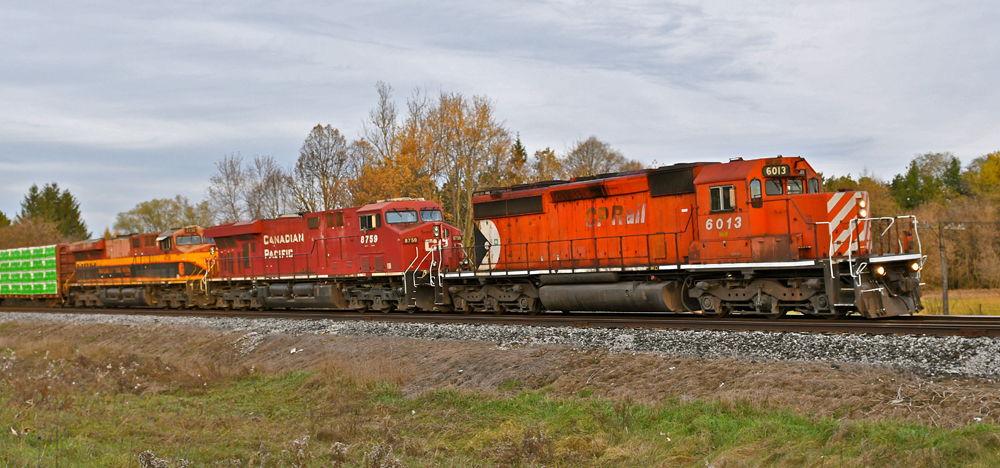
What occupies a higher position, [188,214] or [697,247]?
[188,214]

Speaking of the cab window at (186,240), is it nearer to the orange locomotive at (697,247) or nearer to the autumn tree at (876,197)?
the orange locomotive at (697,247)

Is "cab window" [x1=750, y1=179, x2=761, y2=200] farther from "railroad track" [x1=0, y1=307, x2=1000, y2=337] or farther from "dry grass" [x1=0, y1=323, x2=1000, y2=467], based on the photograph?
"dry grass" [x1=0, y1=323, x2=1000, y2=467]

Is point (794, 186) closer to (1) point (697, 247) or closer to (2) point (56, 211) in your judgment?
(1) point (697, 247)

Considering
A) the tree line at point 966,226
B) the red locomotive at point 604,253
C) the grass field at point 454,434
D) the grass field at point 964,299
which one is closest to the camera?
the grass field at point 454,434

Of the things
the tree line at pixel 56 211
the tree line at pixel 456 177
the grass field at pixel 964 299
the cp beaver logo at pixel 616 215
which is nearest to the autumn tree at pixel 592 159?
the tree line at pixel 456 177

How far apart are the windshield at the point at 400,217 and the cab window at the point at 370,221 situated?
252 millimetres

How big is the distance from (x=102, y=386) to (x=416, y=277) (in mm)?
8087

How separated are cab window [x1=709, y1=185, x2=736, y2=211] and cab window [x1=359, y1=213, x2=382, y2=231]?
9807mm

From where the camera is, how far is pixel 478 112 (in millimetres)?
35469

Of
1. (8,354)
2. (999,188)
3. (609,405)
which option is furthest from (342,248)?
(999,188)

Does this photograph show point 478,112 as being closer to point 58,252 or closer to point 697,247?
point 58,252

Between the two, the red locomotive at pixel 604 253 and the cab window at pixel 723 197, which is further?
the cab window at pixel 723 197

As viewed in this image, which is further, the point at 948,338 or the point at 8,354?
the point at 8,354

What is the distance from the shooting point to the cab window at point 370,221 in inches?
793
